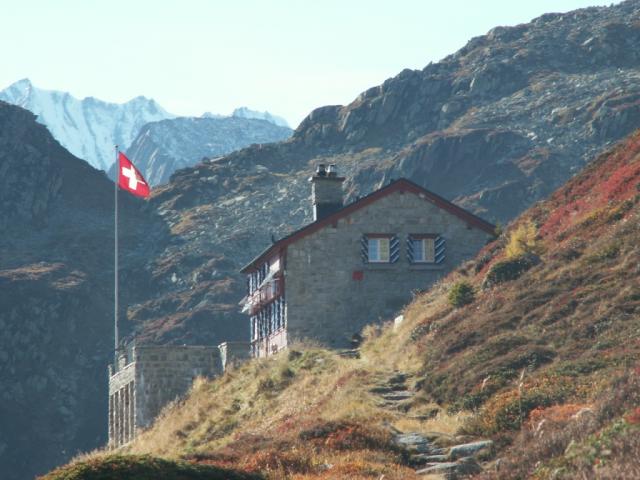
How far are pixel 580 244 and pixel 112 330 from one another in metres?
111

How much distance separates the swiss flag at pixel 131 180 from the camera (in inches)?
2798

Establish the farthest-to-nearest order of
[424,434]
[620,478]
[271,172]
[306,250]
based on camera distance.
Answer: [271,172] → [306,250] → [424,434] → [620,478]

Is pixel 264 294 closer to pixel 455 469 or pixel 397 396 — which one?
pixel 397 396

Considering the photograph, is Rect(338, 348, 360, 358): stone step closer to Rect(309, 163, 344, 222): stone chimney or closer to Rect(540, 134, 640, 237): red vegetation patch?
Rect(540, 134, 640, 237): red vegetation patch

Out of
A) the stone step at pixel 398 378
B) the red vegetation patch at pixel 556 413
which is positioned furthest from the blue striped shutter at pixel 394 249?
the red vegetation patch at pixel 556 413

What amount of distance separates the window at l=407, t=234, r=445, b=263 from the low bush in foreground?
3450cm

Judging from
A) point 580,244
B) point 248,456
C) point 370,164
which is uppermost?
point 370,164

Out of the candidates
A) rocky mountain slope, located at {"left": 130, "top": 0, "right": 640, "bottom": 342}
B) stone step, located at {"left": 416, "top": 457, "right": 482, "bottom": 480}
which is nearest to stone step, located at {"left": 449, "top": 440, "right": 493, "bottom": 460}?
stone step, located at {"left": 416, "top": 457, "right": 482, "bottom": 480}

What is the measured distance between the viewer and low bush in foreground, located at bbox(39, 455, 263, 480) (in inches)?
891

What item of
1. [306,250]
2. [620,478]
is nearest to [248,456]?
[620,478]

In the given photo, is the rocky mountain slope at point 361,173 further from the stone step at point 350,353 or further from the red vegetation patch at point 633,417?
the red vegetation patch at point 633,417

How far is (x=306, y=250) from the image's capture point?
188ft

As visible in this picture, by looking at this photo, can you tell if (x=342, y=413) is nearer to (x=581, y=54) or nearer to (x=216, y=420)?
(x=216, y=420)

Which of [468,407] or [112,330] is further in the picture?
[112,330]
